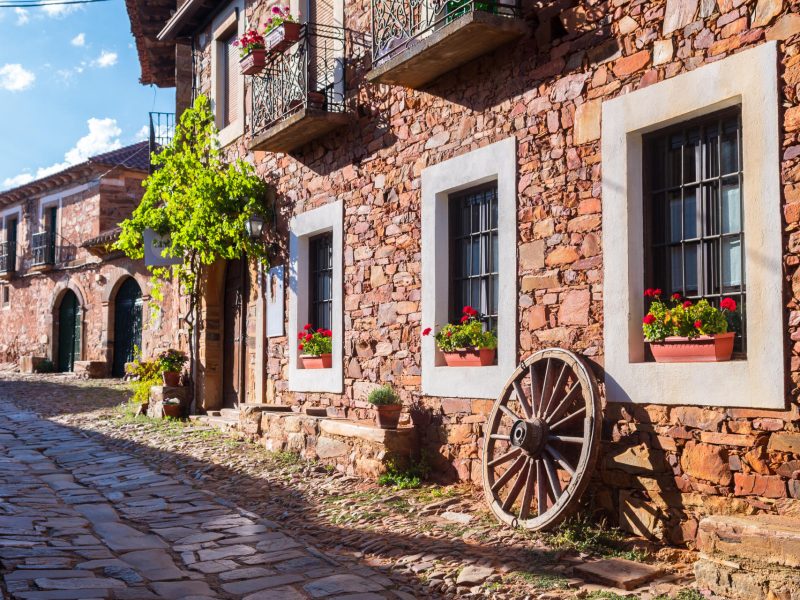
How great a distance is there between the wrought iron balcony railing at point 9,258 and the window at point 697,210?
23.0 m

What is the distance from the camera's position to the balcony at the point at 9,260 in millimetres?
24578

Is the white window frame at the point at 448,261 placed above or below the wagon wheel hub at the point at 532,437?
above

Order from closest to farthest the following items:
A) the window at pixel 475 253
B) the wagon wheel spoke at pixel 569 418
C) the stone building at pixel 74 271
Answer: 1. the wagon wheel spoke at pixel 569 418
2. the window at pixel 475 253
3. the stone building at pixel 74 271

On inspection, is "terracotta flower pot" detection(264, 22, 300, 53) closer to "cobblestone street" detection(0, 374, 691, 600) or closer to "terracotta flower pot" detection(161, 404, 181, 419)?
"cobblestone street" detection(0, 374, 691, 600)

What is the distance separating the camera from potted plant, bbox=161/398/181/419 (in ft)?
36.8

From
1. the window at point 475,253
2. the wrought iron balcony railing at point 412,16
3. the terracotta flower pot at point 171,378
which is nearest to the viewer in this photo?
the wrought iron balcony railing at point 412,16

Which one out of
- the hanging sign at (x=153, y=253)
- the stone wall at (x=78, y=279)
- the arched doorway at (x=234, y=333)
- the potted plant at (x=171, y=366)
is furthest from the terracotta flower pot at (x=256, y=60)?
the stone wall at (x=78, y=279)

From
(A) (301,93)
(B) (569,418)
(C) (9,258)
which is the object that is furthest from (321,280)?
(C) (9,258)

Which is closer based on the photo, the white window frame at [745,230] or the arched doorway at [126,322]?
the white window frame at [745,230]

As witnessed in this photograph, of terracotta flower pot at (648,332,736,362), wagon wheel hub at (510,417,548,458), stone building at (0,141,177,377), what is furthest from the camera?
stone building at (0,141,177,377)

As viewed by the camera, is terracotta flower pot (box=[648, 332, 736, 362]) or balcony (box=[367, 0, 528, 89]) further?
balcony (box=[367, 0, 528, 89])

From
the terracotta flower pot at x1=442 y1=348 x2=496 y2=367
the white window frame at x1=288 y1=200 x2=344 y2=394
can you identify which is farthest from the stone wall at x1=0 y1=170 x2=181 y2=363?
the terracotta flower pot at x1=442 y1=348 x2=496 y2=367

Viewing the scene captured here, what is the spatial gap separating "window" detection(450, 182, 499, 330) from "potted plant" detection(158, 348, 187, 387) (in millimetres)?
5804

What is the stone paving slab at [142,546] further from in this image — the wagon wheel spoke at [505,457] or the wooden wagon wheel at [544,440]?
the wagon wheel spoke at [505,457]
